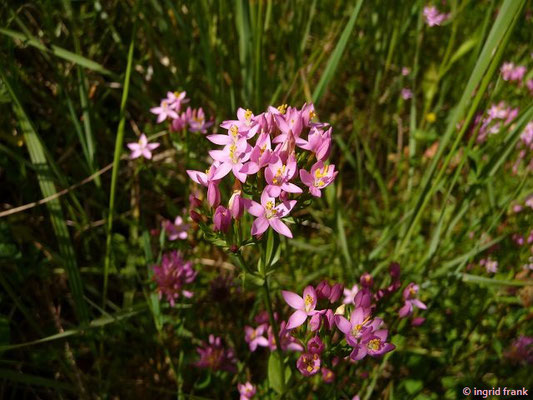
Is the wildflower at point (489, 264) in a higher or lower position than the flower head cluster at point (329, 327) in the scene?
lower

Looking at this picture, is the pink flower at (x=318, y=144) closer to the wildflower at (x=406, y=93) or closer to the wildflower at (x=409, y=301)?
the wildflower at (x=409, y=301)

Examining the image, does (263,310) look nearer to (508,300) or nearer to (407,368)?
(407,368)

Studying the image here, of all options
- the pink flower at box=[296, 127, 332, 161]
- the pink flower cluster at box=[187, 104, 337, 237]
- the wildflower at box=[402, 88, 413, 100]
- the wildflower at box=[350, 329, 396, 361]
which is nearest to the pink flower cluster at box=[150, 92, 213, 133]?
the pink flower cluster at box=[187, 104, 337, 237]

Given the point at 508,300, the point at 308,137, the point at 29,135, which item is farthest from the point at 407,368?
the point at 29,135

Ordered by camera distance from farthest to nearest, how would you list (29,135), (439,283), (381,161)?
(381,161), (439,283), (29,135)

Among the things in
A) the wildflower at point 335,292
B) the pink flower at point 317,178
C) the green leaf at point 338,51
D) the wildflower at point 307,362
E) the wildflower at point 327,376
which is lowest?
the wildflower at point 327,376

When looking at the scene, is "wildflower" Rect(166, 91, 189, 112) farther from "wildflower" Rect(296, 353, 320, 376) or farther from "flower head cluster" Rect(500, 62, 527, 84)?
"flower head cluster" Rect(500, 62, 527, 84)

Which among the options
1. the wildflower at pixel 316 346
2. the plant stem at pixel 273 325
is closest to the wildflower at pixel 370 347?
the wildflower at pixel 316 346
